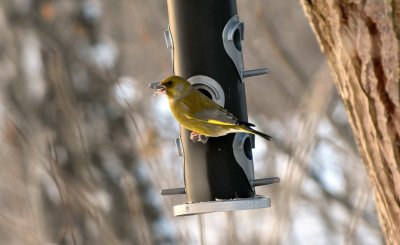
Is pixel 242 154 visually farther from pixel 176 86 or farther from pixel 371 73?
pixel 371 73

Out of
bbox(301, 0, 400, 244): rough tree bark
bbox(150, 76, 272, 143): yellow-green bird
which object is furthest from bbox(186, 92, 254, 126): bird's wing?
bbox(301, 0, 400, 244): rough tree bark

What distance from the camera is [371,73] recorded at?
9.34ft

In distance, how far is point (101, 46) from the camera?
9633 millimetres

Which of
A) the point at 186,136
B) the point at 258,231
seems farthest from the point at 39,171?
the point at 186,136

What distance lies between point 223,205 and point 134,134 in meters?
4.26

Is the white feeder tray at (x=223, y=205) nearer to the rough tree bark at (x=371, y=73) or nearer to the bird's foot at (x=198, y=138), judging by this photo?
the bird's foot at (x=198, y=138)

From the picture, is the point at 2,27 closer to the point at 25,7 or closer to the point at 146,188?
the point at 25,7

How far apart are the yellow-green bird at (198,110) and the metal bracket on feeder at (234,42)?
0.36 m

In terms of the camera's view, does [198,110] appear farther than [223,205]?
Yes

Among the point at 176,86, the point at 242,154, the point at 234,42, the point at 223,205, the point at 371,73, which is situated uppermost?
the point at 234,42

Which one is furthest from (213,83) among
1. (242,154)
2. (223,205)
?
(223,205)

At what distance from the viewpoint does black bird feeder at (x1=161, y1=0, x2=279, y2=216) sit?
5.48 m

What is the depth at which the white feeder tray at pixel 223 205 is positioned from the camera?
203 inches

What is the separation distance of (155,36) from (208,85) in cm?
398
